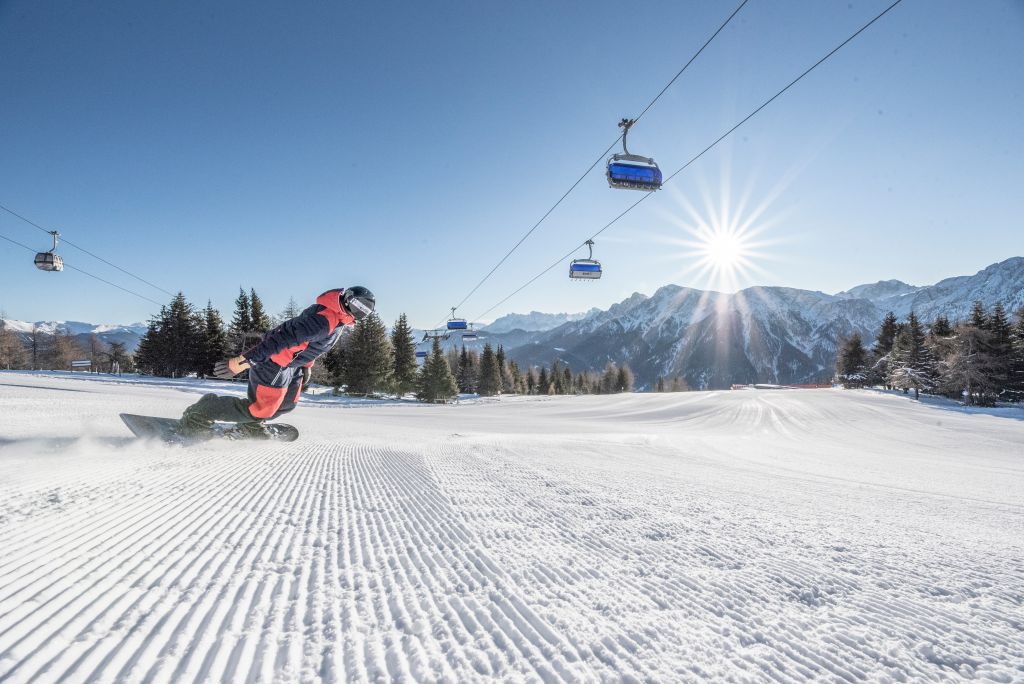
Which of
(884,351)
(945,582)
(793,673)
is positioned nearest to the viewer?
(793,673)

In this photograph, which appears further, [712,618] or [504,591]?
[504,591]

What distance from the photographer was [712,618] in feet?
6.40

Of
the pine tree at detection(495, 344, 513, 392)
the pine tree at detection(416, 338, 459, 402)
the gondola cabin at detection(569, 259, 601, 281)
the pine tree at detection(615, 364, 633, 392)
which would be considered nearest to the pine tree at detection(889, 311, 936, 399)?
the gondola cabin at detection(569, 259, 601, 281)

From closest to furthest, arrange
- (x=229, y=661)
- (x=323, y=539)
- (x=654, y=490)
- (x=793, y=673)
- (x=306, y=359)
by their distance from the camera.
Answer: (x=229, y=661) → (x=793, y=673) → (x=323, y=539) → (x=654, y=490) → (x=306, y=359)

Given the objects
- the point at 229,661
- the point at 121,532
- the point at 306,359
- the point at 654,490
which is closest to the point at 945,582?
the point at 654,490

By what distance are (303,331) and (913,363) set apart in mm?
57152

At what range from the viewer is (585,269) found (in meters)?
17.2

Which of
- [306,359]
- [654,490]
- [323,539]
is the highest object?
[306,359]

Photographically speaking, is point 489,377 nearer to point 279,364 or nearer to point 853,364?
point 853,364

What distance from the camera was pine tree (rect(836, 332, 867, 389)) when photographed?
184 ft

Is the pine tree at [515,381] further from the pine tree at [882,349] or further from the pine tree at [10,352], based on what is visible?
the pine tree at [10,352]

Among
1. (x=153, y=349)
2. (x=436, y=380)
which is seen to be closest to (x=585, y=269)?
(x=436, y=380)

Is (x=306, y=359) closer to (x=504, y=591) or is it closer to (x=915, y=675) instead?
(x=504, y=591)

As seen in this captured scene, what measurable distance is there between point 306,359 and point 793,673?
20.6ft
